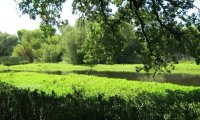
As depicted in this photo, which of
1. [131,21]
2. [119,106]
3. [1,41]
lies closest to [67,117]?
[119,106]

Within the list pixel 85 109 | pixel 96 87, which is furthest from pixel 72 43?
pixel 85 109

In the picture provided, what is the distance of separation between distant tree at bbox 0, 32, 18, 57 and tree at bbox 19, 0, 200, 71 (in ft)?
410

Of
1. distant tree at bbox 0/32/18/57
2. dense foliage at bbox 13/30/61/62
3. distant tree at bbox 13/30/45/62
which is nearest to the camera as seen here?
dense foliage at bbox 13/30/61/62

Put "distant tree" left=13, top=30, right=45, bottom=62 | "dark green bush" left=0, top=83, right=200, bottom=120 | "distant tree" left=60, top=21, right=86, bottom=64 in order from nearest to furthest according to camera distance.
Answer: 1. "dark green bush" left=0, top=83, right=200, bottom=120
2. "distant tree" left=60, top=21, right=86, bottom=64
3. "distant tree" left=13, top=30, right=45, bottom=62

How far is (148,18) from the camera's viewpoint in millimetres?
22750

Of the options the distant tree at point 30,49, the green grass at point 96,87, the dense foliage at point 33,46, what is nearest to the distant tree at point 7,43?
the dense foliage at point 33,46

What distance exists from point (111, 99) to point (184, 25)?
13552 millimetres

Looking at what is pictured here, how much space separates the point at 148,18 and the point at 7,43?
440 ft

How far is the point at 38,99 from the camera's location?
9266 millimetres

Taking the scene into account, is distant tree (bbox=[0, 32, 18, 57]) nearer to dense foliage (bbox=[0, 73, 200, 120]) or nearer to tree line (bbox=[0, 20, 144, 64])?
tree line (bbox=[0, 20, 144, 64])

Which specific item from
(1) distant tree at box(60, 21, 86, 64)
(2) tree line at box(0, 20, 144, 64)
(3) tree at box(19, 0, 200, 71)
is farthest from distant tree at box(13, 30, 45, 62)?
(3) tree at box(19, 0, 200, 71)

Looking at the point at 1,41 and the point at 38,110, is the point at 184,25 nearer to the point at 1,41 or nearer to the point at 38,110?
the point at 38,110

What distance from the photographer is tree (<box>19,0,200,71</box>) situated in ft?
68.5

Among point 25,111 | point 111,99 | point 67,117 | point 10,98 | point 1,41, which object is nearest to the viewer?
point 67,117
